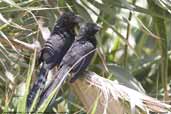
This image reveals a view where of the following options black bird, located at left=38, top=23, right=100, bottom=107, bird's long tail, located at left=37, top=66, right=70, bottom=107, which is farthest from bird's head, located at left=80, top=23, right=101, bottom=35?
bird's long tail, located at left=37, top=66, right=70, bottom=107

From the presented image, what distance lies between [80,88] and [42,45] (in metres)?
0.22

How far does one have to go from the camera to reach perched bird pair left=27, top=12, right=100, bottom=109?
1618 mm

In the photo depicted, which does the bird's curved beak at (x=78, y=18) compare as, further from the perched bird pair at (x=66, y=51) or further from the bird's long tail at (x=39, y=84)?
the bird's long tail at (x=39, y=84)

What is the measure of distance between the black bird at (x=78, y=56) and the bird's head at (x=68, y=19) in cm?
5

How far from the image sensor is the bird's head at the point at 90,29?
191 cm

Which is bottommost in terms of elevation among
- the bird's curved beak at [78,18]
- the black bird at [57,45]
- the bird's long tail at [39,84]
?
the bird's long tail at [39,84]

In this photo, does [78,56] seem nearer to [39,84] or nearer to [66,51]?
[66,51]

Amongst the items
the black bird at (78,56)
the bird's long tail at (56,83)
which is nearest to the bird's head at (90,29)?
the black bird at (78,56)

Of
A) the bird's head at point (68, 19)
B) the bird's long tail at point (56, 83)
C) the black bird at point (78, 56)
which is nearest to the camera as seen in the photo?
the bird's long tail at point (56, 83)

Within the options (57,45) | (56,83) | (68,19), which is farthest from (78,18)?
(56,83)

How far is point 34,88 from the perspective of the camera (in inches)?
61.9

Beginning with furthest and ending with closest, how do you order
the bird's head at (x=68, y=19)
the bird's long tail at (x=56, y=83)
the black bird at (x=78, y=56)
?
the bird's head at (x=68, y=19), the black bird at (x=78, y=56), the bird's long tail at (x=56, y=83)

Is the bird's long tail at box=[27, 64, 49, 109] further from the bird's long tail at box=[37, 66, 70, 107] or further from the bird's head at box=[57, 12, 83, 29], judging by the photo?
the bird's head at box=[57, 12, 83, 29]

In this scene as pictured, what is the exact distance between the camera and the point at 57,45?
178 centimetres
